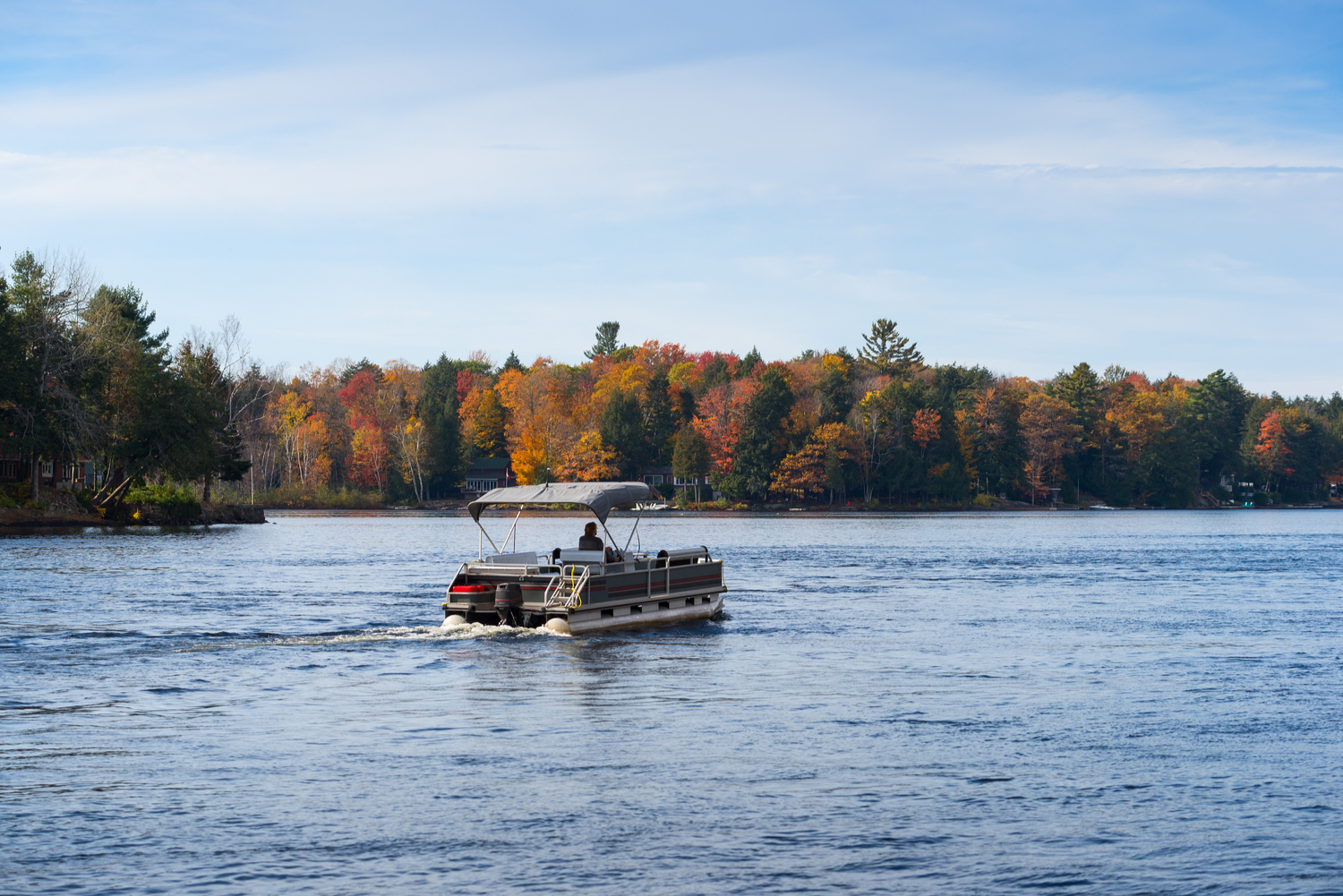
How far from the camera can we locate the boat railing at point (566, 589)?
89.5 feet

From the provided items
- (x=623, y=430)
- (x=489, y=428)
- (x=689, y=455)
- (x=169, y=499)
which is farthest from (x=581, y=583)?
(x=489, y=428)

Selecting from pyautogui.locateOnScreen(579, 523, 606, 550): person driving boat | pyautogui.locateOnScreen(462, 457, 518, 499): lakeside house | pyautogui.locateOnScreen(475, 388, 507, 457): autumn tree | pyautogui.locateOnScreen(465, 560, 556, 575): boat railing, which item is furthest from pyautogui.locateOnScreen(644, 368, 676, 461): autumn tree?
pyautogui.locateOnScreen(465, 560, 556, 575): boat railing

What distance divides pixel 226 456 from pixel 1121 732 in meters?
94.2

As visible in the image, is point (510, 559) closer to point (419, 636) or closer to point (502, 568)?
point (502, 568)

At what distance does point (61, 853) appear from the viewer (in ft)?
38.7

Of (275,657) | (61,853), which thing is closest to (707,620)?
(275,657)

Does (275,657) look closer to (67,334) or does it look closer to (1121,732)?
(1121,732)

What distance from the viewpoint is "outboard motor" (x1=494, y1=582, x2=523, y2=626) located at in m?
27.6

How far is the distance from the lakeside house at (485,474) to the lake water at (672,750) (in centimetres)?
13215

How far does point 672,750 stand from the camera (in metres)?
16.7

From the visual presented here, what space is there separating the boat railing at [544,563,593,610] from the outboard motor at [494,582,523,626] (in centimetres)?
68

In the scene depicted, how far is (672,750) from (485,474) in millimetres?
156555

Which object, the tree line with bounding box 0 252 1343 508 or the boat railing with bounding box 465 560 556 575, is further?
the tree line with bounding box 0 252 1343 508

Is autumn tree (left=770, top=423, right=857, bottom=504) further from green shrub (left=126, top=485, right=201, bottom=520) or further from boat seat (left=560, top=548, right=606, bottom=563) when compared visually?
boat seat (left=560, top=548, right=606, bottom=563)
